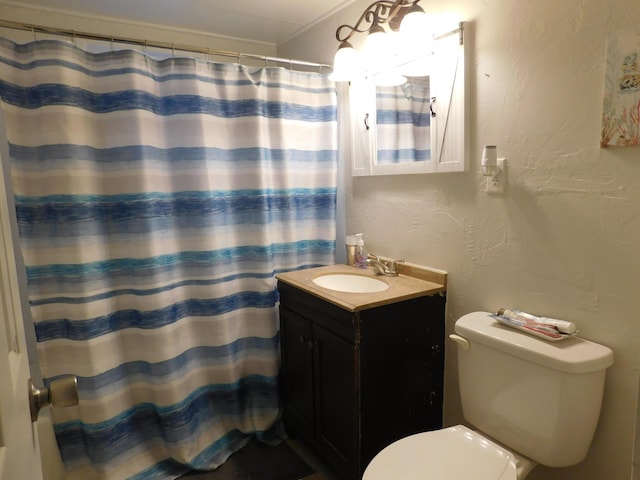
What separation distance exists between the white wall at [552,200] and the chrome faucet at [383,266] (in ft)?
0.89

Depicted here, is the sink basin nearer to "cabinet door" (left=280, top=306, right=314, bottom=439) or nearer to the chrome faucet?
the chrome faucet

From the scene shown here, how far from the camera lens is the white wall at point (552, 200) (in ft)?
3.77

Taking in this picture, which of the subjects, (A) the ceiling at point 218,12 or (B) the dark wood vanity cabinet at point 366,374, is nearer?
(B) the dark wood vanity cabinet at point 366,374

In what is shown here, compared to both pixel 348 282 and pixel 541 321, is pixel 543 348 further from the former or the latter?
pixel 348 282

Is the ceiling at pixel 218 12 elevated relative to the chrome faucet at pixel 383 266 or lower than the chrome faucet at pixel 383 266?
elevated

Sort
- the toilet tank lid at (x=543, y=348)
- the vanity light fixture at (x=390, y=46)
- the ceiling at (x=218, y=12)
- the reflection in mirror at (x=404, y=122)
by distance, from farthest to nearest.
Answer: the ceiling at (x=218, y=12) → the reflection in mirror at (x=404, y=122) → the vanity light fixture at (x=390, y=46) → the toilet tank lid at (x=543, y=348)

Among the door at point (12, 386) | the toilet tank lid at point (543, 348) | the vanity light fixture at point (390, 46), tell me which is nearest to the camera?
the door at point (12, 386)

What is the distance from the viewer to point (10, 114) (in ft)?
4.84

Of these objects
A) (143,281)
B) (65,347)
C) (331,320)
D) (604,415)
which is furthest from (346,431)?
(65,347)

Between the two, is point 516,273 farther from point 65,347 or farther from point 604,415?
point 65,347

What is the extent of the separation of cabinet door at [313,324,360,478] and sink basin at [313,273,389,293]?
0.28m

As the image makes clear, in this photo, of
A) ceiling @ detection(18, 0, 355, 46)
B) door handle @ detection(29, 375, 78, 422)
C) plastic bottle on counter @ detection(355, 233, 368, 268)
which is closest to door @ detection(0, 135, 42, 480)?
door handle @ detection(29, 375, 78, 422)

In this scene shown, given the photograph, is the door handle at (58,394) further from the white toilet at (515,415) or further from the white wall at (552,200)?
the white wall at (552,200)

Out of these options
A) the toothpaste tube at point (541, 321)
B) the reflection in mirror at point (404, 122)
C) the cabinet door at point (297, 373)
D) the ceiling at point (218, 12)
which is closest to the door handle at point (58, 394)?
the cabinet door at point (297, 373)
